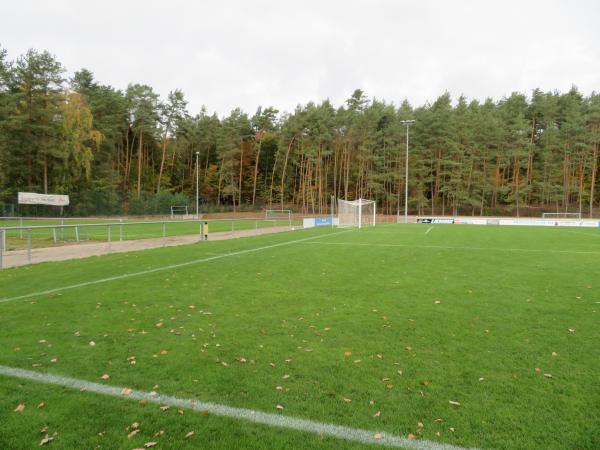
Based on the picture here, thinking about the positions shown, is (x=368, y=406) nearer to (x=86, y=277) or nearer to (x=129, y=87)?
(x=86, y=277)

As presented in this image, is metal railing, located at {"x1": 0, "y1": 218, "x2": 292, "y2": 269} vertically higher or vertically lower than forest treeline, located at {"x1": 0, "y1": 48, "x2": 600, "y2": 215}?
lower

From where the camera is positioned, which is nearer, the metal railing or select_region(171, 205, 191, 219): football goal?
the metal railing

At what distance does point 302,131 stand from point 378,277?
52648mm

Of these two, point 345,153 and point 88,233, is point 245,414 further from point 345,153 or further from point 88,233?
point 345,153

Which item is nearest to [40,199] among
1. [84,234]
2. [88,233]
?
[88,233]

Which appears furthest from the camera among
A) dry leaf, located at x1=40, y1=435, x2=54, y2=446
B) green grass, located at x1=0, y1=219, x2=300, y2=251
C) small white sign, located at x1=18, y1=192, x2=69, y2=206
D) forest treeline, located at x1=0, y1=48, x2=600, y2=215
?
forest treeline, located at x1=0, y1=48, x2=600, y2=215

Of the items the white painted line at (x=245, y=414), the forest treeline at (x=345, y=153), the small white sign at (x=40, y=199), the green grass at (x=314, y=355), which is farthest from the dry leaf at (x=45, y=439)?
the forest treeline at (x=345, y=153)

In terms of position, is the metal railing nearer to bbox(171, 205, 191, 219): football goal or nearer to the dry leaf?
the dry leaf

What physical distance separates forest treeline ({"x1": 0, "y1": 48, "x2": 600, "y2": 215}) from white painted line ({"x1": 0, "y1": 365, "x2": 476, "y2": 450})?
45168mm

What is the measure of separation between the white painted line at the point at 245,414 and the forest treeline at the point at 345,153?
4517cm

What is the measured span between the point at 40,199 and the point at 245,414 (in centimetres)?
4117

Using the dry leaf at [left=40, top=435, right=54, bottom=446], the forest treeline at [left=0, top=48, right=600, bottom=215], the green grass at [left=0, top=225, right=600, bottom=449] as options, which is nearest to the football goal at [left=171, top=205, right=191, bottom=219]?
the forest treeline at [left=0, top=48, right=600, bottom=215]

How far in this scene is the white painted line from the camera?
8.66 ft

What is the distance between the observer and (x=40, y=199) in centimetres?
3659
